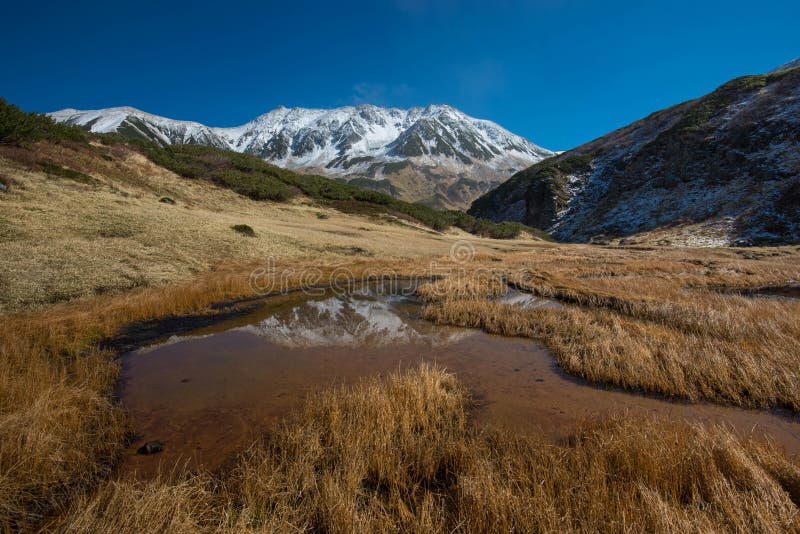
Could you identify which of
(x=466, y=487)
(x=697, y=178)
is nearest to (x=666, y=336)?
(x=466, y=487)

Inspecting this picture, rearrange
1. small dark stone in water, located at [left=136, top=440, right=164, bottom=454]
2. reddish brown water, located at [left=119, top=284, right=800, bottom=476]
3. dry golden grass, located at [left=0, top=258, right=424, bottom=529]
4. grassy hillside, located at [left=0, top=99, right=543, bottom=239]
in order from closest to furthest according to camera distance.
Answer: dry golden grass, located at [left=0, top=258, right=424, bottom=529] < small dark stone in water, located at [left=136, top=440, right=164, bottom=454] < reddish brown water, located at [left=119, top=284, right=800, bottom=476] < grassy hillside, located at [left=0, top=99, right=543, bottom=239]

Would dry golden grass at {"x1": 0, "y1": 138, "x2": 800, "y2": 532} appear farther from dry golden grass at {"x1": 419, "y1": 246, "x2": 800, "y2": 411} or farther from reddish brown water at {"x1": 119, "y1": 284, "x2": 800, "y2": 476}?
reddish brown water at {"x1": 119, "y1": 284, "x2": 800, "y2": 476}

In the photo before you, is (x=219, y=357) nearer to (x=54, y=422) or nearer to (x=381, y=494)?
(x=54, y=422)

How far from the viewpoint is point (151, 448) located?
18.2 feet

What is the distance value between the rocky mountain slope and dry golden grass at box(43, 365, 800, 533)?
7598cm

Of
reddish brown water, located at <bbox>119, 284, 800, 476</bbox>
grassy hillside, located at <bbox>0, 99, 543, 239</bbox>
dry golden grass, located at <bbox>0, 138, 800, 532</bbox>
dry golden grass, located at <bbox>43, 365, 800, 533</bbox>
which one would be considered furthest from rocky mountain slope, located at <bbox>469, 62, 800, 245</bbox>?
dry golden grass, located at <bbox>43, 365, 800, 533</bbox>

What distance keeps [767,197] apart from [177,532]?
3888 inches

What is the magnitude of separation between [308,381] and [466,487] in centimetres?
561

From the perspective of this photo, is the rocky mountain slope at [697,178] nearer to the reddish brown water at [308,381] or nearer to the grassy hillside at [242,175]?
the grassy hillside at [242,175]

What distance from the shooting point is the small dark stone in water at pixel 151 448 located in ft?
18.1

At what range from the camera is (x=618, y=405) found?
718cm

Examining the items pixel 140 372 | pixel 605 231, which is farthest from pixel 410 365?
pixel 605 231

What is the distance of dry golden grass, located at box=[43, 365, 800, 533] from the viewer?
3.39 meters

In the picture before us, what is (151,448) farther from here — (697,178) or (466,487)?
(697,178)
